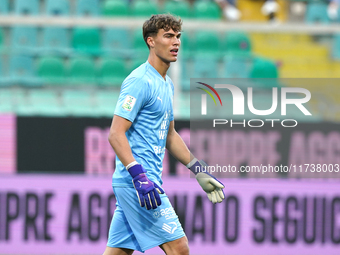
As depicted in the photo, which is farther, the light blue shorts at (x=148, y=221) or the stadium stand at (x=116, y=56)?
the stadium stand at (x=116, y=56)

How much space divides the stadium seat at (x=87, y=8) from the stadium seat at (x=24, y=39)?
1875 mm

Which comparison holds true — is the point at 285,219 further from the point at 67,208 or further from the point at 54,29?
the point at 54,29

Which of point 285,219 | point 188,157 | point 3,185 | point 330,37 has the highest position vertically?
point 330,37


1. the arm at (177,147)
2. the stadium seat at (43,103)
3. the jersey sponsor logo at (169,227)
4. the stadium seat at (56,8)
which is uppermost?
the stadium seat at (56,8)

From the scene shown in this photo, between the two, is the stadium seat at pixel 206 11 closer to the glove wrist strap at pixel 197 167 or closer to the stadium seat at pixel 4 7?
the stadium seat at pixel 4 7

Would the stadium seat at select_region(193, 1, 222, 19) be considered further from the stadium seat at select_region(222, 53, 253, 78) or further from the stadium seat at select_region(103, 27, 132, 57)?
the stadium seat at select_region(222, 53, 253, 78)

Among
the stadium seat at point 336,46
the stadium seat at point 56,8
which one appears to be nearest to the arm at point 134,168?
the stadium seat at point 336,46

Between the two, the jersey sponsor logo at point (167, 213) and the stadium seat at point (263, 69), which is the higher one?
the stadium seat at point (263, 69)

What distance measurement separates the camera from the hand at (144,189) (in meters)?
3.24

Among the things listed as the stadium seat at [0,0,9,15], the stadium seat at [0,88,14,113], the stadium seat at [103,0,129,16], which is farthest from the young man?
the stadium seat at [0,0,9,15]

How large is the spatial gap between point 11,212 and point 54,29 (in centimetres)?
271

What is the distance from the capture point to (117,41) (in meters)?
7.20

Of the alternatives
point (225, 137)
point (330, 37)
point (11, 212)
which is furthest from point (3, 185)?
point (330, 37)

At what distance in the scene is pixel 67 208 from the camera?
20.7 ft
